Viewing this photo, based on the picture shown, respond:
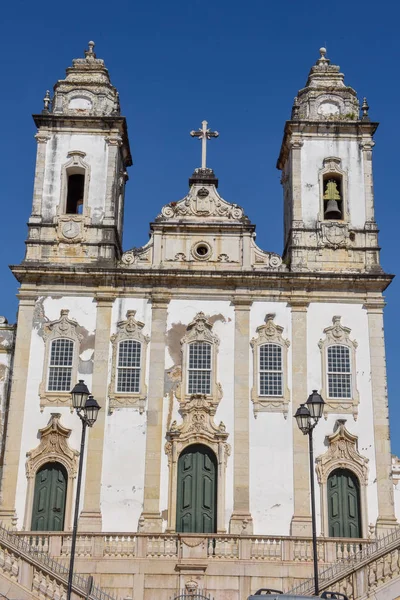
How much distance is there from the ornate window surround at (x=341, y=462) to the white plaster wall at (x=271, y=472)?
0.88 m

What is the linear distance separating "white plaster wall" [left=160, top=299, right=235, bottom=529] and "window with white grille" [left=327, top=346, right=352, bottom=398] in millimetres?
2888

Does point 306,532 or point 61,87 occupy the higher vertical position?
point 61,87

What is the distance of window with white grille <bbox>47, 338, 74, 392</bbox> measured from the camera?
2544cm

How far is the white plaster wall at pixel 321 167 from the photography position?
27672 mm

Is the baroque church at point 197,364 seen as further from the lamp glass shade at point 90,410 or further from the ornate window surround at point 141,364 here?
the lamp glass shade at point 90,410

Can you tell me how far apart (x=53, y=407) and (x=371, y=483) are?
9197 millimetres

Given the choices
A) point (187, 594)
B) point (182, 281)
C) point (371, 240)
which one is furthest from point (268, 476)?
point (371, 240)

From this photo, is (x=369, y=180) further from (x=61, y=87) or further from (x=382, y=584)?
(x=382, y=584)

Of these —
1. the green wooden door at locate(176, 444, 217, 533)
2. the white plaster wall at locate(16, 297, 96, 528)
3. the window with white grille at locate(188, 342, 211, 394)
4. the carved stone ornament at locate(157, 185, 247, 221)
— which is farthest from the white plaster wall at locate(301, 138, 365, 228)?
the green wooden door at locate(176, 444, 217, 533)

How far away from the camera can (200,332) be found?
2603 cm

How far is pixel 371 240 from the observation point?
27.3 metres

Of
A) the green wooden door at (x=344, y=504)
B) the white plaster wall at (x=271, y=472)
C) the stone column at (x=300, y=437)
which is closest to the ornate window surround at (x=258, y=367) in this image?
the white plaster wall at (x=271, y=472)

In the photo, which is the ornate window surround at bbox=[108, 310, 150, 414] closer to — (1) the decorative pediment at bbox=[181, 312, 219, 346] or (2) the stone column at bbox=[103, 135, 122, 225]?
(1) the decorative pediment at bbox=[181, 312, 219, 346]

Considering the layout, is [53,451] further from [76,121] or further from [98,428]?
[76,121]
